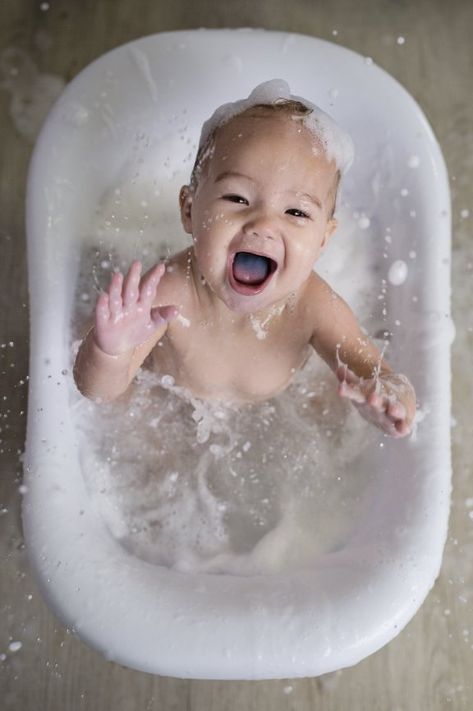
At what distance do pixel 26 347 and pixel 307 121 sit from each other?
668mm

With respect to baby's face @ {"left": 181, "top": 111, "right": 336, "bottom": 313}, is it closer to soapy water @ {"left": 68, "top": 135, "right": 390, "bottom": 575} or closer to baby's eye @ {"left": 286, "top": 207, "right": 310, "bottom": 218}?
baby's eye @ {"left": 286, "top": 207, "right": 310, "bottom": 218}

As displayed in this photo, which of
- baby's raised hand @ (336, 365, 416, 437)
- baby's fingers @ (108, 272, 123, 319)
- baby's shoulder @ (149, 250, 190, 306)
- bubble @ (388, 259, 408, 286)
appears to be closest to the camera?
baby's fingers @ (108, 272, 123, 319)

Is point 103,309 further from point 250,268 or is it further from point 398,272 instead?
point 398,272

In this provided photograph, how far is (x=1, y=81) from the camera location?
5.13ft

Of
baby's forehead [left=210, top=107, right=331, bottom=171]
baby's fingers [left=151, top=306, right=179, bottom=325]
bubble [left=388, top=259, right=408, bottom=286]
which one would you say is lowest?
baby's fingers [left=151, top=306, right=179, bottom=325]

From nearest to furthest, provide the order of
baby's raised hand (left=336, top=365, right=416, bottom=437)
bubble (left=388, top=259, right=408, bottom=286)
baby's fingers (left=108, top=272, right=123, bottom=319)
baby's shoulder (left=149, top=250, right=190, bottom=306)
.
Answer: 1. baby's fingers (left=108, top=272, right=123, bottom=319)
2. baby's raised hand (left=336, top=365, right=416, bottom=437)
3. baby's shoulder (left=149, top=250, right=190, bottom=306)
4. bubble (left=388, top=259, right=408, bottom=286)

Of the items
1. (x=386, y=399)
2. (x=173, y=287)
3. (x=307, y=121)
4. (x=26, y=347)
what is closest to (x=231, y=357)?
(x=173, y=287)

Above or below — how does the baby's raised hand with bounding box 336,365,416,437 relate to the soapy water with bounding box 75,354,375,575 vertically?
above

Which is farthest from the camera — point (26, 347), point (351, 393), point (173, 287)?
point (26, 347)

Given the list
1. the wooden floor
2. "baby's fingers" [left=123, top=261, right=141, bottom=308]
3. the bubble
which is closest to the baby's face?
"baby's fingers" [left=123, top=261, right=141, bottom=308]

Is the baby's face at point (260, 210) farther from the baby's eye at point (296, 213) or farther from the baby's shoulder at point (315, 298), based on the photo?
the baby's shoulder at point (315, 298)

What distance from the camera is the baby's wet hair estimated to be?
0.99 metres

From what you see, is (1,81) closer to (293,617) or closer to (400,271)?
(400,271)

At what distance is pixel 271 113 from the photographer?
98cm
